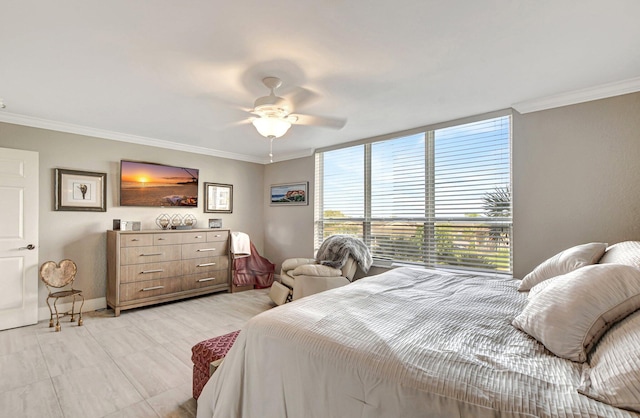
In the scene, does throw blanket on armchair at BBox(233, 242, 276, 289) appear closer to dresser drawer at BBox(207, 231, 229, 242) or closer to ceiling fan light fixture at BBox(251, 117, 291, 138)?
dresser drawer at BBox(207, 231, 229, 242)

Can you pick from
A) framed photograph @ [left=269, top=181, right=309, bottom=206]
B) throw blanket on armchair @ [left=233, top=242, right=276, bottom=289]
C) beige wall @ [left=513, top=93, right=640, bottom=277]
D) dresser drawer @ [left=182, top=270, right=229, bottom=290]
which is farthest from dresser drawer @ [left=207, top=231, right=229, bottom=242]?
beige wall @ [left=513, top=93, right=640, bottom=277]

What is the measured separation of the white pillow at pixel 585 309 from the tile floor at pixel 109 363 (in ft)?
6.92

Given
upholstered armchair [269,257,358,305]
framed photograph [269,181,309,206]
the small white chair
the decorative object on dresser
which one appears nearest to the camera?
the small white chair

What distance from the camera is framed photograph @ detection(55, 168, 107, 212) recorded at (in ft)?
12.5

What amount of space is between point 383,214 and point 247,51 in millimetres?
2943

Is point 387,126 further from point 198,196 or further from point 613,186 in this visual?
point 198,196

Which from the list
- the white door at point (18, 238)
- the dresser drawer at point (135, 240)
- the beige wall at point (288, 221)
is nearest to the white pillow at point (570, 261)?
the beige wall at point (288, 221)

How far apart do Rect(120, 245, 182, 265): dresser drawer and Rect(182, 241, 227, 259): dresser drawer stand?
10 cm

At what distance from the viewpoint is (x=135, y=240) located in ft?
13.0

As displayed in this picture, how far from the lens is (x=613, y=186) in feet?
8.61

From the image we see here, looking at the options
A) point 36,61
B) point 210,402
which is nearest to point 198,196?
point 36,61

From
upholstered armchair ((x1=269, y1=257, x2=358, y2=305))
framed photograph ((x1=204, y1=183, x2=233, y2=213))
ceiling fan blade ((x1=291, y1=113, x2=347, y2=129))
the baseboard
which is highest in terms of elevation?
ceiling fan blade ((x1=291, y1=113, x2=347, y2=129))

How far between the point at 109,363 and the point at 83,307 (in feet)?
6.15

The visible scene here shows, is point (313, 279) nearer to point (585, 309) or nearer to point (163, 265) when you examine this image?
point (163, 265)
